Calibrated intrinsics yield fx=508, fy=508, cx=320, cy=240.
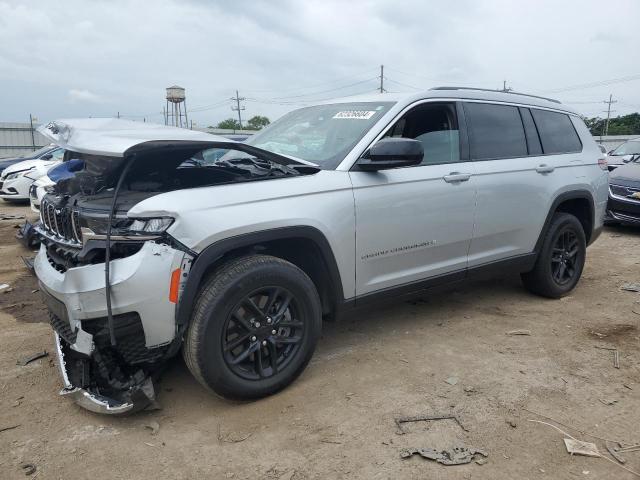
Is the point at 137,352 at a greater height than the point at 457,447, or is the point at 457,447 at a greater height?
the point at 137,352

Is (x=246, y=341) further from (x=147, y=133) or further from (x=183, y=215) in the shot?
(x=147, y=133)

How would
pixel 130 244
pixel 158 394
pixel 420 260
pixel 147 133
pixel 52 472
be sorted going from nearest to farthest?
pixel 52 472 < pixel 130 244 < pixel 147 133 < pixel 158 394 < pixel 420 260

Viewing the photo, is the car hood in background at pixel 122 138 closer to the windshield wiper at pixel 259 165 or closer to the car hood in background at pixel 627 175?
the windshield wiper at pixel 259 165

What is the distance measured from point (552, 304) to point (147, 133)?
3.99 meters

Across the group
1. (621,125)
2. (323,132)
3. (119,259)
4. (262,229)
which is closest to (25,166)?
(323,132)

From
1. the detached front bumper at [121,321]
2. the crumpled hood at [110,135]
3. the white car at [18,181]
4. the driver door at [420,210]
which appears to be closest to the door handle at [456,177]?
the driver door at [420,210]

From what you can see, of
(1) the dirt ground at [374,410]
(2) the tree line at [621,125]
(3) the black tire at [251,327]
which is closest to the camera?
(1) the dirt ground at [374,410]

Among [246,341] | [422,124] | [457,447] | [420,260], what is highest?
[422,124]

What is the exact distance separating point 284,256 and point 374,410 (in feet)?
3.56

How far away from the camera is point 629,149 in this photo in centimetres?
1196

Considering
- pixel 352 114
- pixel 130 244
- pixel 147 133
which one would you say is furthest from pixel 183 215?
pixel 352 114

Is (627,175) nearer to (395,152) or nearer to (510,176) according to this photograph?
(510,176)

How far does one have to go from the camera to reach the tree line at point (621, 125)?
53.3 metres

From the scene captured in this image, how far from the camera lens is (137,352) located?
2.65 metres
